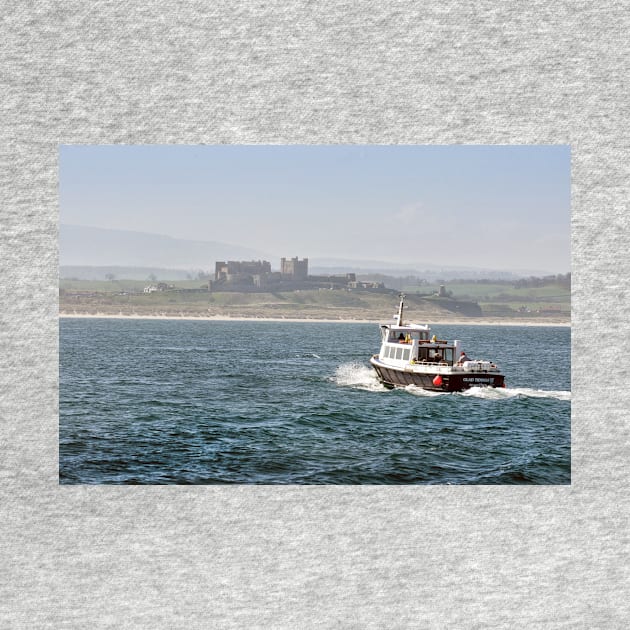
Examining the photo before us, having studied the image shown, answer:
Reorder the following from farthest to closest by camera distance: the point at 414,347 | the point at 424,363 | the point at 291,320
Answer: the point at 424,363 → the point at 414,347 → the point at 291,320

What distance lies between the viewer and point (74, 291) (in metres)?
6.66

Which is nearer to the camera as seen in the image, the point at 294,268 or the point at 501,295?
the point at 501,295

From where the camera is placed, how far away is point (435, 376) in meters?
9.30

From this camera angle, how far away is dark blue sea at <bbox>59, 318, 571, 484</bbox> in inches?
221

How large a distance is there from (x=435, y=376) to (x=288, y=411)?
9.58 feet

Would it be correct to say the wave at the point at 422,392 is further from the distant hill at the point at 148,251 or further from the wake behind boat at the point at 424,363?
the distant hill at the point at 148,251

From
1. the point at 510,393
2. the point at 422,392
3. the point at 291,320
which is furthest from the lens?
the point at 422,392

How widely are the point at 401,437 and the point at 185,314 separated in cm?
209

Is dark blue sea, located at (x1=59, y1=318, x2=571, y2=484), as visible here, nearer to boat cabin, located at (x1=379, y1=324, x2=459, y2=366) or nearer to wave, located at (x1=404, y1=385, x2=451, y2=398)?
wave, located at (x1=404, y1=385, x2=451, y2=398)

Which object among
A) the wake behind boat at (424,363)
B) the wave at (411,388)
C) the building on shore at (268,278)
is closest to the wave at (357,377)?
the wave at (411,388)

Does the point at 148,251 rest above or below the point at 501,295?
above

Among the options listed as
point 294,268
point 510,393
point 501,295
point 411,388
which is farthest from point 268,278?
point 510,393

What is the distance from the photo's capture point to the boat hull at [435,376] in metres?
8.02

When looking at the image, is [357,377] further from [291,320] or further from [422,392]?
[291,320]
